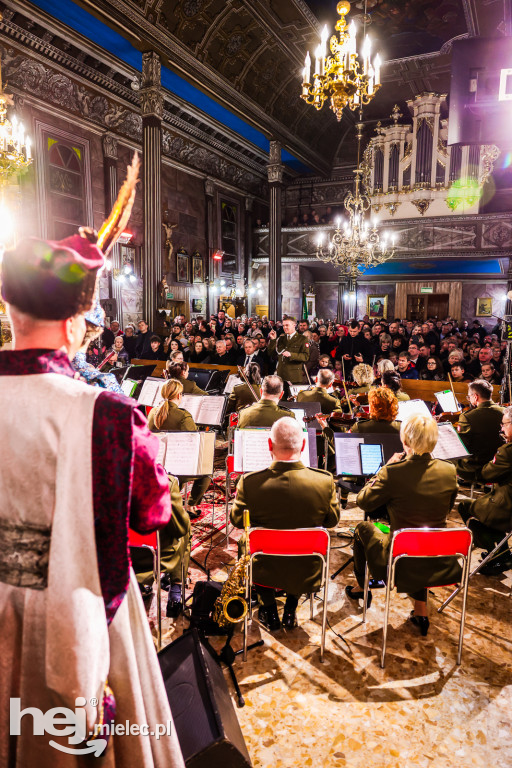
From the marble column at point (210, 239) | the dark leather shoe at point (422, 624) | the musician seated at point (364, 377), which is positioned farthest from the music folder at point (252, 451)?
the marble column at point (210, 239)

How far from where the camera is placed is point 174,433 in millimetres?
3664

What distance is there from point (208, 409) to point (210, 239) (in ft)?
47.5

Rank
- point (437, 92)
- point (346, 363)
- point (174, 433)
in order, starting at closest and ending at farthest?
point (174, 433)
point (346, 363)
point (437, 92)

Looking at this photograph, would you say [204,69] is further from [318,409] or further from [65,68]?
[318,409]

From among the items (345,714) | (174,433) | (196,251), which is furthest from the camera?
(196,251)

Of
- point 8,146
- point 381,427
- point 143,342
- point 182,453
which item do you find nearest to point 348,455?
point 381,427

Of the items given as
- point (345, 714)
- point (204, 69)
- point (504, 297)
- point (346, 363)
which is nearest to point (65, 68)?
point (204, 69)

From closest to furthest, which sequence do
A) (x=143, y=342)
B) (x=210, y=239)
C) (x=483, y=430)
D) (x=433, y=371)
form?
(x=483, y=430) → (x=433, y=371) → (x=143, y=342) → (x=210, y=239)

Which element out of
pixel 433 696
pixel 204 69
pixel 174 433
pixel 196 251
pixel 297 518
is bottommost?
pixel 433 696

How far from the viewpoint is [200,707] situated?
1.90m

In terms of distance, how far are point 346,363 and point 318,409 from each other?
4602 millimetres

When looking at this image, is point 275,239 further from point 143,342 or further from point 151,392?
point 151,392

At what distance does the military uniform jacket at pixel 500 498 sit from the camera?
3.38m

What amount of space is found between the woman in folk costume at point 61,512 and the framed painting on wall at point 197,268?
16895 millimetres
